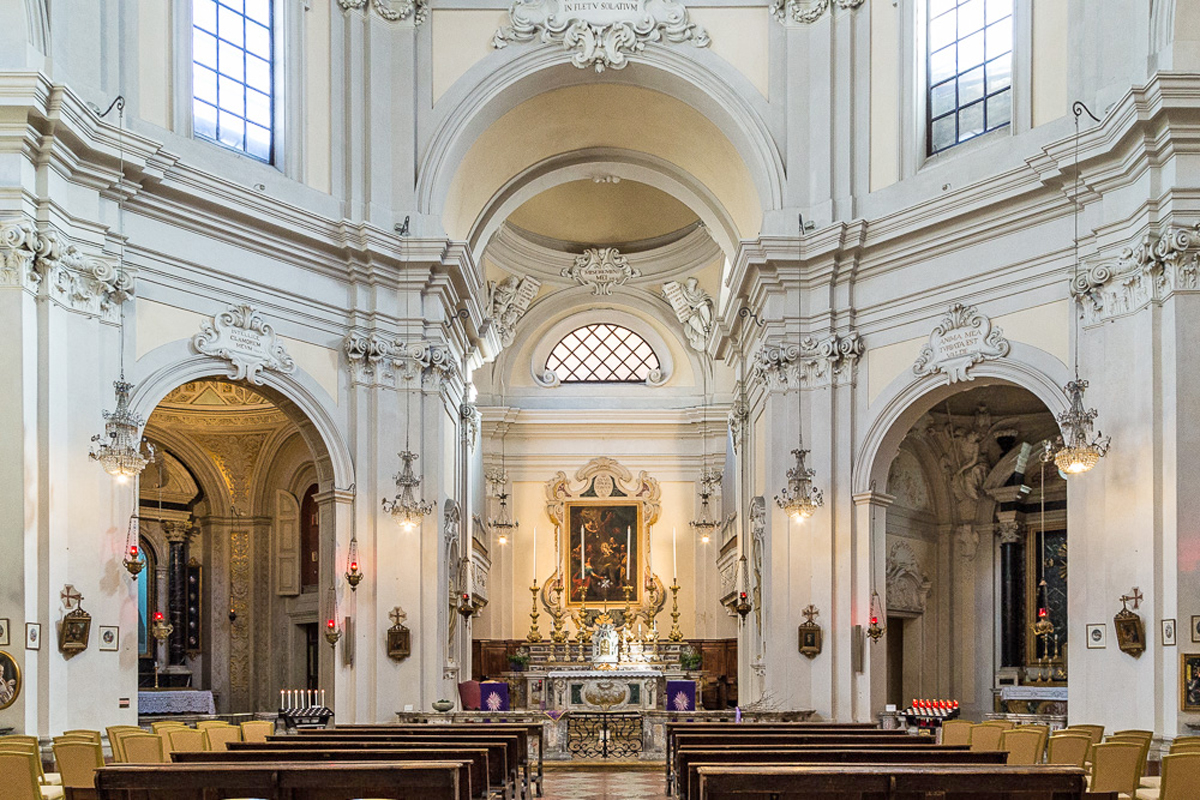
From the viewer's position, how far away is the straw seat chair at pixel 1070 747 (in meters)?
11.1

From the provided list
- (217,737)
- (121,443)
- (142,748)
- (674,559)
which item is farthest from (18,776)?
(674,559)

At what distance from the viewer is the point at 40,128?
46.6 ft

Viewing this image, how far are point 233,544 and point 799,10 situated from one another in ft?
41.9

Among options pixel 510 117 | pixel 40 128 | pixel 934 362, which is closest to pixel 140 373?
pixel 40 128

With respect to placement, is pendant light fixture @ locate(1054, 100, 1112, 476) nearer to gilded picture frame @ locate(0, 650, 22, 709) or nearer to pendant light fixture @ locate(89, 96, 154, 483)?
pendant light fixture @ locate(89, 96, 154, 483)

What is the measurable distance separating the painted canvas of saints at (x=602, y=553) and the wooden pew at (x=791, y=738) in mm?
18622

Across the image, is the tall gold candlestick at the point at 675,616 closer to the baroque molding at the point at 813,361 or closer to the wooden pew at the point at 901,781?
the baroque molding at the point at 813,361

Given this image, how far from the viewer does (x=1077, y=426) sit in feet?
47.2

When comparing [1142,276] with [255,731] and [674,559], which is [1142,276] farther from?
[674,559]

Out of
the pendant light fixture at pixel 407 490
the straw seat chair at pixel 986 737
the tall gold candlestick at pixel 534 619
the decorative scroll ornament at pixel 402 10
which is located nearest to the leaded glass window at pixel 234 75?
the decorative scroll ornament at pixel 402 10

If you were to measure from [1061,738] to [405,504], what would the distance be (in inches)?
406

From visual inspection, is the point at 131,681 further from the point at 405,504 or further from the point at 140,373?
the point at 405,504

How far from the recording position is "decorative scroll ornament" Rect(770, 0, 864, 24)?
66.8ft

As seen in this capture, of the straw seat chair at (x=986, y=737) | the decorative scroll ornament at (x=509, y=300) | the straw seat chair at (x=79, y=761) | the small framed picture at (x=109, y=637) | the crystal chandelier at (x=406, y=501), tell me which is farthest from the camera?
the decorative scroll ornament at (x=509, y=300)
